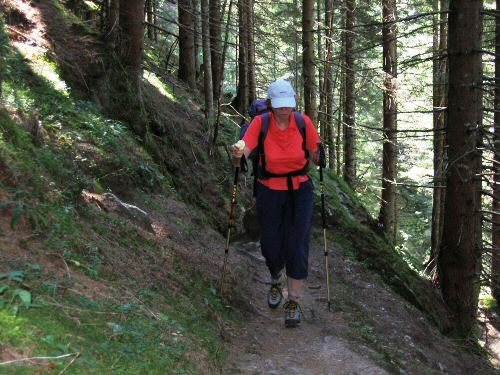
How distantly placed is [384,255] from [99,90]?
6.44 metres

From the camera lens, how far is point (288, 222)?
20.0 ft

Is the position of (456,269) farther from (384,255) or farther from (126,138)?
(126,138)

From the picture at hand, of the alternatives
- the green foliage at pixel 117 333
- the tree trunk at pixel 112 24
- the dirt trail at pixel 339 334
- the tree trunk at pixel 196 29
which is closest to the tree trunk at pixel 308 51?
the tree trunk at pixel 196 29

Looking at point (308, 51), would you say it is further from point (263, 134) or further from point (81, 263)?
point (81, 263)

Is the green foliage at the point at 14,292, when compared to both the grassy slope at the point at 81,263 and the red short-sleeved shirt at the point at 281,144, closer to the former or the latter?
the grassy slope at the point at 81,263

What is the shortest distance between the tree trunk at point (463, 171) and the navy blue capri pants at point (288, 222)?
10.7ft

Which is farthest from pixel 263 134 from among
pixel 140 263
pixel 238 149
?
pixel 140 263

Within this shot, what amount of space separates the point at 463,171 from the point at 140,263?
547 centimetres

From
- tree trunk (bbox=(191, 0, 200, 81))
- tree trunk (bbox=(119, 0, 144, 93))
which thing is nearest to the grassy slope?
tree trunk (bbox=(119, 0, 144, 93))

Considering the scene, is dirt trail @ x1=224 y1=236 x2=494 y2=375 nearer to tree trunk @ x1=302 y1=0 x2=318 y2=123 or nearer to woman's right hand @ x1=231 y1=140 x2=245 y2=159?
woman's right hand @ x1=231 y1=140 x2=245 y2=159

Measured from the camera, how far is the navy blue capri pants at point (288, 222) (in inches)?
236

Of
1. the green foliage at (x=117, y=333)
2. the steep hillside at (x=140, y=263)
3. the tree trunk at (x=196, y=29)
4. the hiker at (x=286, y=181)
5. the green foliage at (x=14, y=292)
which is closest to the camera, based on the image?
the green foliage at (x=117, y=333)

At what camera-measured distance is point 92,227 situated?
5332 millimetres

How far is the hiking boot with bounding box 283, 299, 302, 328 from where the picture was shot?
614 centimetres
